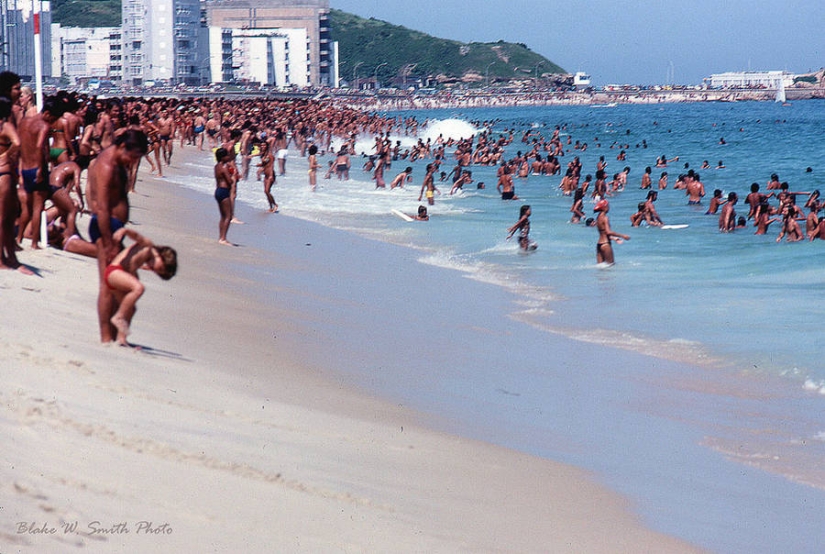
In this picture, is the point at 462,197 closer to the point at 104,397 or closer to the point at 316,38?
the point at 104,397

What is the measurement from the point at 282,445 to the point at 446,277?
8.57m

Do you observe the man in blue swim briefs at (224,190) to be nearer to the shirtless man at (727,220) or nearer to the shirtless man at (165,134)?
the shirtless man at (727,220)

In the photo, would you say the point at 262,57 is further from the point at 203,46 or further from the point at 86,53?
the point at 86,53

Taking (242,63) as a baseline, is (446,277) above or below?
below

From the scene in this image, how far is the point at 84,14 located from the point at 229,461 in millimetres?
200437

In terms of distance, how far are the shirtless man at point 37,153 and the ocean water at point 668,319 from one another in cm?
347

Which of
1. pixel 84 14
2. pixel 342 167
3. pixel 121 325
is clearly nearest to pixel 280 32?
pixel 84 14

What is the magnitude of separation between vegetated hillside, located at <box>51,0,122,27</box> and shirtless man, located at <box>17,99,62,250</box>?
188 metres

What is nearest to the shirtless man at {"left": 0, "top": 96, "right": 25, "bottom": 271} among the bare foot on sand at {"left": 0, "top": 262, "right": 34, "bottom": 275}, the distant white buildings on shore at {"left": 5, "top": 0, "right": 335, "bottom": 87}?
the bare foot on sand at {"left": 0, "top": 262, "right": 34, "bottom": 275}

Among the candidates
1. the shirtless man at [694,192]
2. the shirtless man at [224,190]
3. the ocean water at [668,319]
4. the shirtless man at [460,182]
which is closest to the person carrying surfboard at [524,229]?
the ocean water at [668,319]

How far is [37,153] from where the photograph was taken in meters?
8.22

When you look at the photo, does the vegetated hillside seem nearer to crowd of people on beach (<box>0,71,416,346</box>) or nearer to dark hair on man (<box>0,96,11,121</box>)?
crowd of people on beach (<box>0,71,416,346</box>)

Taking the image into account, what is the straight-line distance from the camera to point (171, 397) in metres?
5.80

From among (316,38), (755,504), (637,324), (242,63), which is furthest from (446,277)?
(316,38)
